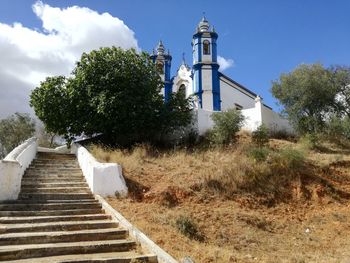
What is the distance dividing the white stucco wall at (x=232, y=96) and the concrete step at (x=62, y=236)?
75.7 feet

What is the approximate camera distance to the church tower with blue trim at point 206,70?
30030 millimetres

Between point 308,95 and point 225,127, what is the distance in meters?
4.40

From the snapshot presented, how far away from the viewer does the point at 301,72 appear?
2045 centimetres

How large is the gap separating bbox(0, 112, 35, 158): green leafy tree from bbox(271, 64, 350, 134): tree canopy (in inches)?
891

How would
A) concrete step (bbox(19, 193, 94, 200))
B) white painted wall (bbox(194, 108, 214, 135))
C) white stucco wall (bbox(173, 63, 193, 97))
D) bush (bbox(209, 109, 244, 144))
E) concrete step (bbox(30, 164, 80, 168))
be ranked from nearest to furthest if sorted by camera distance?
concrete step (bbox(19, 193, 94, 200))
concrete step (bbox(30, 164, 80, 168))
bush (bbox(209, 109, 244, 144))
white painted wall (bbox(194, 108, 214, 135))
white stucco wall (bbox(173, 63, 193, 97))

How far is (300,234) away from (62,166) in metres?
9.19

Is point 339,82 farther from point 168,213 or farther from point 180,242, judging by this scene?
point 180,242

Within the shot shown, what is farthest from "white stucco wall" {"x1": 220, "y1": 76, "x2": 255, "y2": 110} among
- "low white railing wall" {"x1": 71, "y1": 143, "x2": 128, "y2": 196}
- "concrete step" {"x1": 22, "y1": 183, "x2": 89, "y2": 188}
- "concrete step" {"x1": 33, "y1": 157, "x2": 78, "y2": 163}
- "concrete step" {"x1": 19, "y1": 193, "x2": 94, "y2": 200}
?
"concrete step" {"x1": 19, "y1": 193, "x2": 94, "y2": 200}

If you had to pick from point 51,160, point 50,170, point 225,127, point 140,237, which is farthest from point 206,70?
point 140,237

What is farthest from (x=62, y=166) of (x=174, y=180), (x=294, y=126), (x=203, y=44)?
(x=203, y=44)

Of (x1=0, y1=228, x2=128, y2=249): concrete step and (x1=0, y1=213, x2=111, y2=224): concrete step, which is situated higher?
(x1=0, y1=213, x2=111, y2=224): concrete step

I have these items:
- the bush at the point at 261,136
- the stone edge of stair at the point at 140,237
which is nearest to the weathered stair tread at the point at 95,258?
the stone edge of stair at the point at 140,237

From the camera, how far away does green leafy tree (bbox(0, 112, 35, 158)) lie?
3369cm

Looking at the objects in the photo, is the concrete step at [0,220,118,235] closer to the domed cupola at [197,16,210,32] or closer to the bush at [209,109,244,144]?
the bush at [209,109,244,144]
